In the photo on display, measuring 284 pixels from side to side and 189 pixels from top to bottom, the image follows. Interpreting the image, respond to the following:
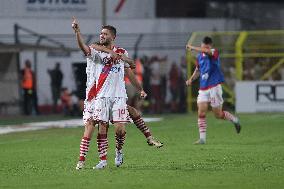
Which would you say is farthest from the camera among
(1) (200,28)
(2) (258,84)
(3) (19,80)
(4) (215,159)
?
(1) (200,28)

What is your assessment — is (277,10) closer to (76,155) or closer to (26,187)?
(76,155)

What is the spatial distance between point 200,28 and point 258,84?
1014 centimetres

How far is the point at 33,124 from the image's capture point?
3322 cm

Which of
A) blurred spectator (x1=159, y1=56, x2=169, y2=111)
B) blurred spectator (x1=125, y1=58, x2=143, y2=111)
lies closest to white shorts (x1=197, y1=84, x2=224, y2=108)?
blurred spectator (x1=125, y1=58, x2=143, y2=111)

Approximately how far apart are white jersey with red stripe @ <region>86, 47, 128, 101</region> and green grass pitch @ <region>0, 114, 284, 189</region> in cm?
114

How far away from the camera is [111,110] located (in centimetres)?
1669

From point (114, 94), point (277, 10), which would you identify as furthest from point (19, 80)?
point (114, 94)

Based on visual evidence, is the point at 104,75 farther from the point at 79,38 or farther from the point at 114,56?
the point at 79,38

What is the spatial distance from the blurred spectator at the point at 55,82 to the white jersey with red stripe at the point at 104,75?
24.7m

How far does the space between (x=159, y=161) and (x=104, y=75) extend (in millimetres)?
2089

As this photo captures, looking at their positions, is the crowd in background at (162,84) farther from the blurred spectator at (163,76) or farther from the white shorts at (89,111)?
the white shorts at (89,111)

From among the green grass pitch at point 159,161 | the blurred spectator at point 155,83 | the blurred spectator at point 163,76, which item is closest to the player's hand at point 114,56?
the green grass pitch at point 159,161

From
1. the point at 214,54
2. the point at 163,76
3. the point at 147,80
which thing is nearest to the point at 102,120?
the point at 214,54

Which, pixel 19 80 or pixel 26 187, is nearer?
pixel 26 187
